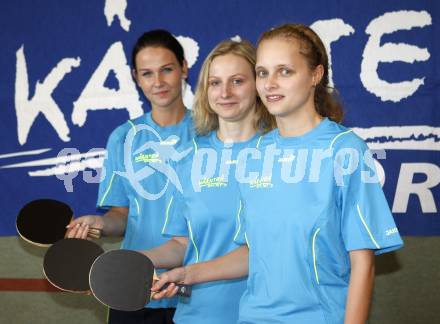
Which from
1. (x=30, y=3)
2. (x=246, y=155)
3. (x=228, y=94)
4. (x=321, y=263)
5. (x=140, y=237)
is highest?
(x=30, y=3)

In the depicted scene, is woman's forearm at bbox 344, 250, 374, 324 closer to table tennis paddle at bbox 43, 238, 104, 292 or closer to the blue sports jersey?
the blue sports jersey

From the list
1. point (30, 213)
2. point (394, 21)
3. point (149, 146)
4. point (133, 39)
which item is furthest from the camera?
point (133, 39)

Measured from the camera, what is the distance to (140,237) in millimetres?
2715

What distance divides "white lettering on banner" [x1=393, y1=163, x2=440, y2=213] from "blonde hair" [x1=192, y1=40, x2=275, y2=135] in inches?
47.9

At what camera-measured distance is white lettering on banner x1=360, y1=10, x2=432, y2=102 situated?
10.6 ft

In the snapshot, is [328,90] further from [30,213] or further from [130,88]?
[130,88]

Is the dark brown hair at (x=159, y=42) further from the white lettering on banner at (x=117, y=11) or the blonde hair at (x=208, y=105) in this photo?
the white lettering on banner at (x=117, y=11)

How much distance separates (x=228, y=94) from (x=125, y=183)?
2.55ft

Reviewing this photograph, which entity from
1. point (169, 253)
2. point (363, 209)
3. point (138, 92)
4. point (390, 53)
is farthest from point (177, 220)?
point (390, 53)

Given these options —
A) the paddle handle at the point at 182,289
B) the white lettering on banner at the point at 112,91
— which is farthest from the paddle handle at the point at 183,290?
the white lettering on banner at the point at 112,91

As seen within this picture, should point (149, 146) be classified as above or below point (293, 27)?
below

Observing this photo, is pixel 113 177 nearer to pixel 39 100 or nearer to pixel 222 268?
pixel 222 268

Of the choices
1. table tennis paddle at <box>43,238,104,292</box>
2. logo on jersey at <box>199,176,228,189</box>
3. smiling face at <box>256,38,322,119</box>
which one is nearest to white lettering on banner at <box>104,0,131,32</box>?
logo on jersey at <box>199,176,228,189</box>

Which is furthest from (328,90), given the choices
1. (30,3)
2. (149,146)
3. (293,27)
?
(30,3)
